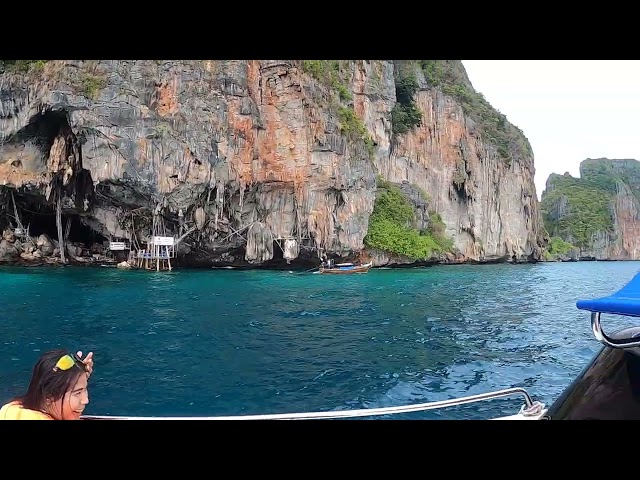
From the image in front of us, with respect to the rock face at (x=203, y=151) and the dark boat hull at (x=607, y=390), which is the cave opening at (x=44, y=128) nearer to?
the rock face at (x=203, y=151)

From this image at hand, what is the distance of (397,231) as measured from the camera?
3547cm

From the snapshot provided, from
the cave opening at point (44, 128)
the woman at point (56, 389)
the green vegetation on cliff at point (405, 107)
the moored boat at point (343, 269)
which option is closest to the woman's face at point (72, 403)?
the woman at point (56, 389)

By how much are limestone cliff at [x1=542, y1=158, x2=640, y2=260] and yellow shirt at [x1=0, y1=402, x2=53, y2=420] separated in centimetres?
6849

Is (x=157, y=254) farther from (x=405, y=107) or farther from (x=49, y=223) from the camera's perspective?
(x=405, y=107)

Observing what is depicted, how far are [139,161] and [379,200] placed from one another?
61.7ft

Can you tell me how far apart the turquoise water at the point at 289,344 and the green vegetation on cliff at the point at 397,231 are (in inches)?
588

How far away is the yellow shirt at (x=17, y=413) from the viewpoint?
2.07m

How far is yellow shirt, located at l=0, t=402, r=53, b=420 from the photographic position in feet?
6.78

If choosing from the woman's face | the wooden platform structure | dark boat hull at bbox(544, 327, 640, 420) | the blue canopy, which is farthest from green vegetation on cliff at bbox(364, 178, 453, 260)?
the woman's face

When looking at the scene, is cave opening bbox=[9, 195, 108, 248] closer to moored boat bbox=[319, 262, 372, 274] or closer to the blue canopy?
moored boat bbox=[319, 262, 372, 274]
